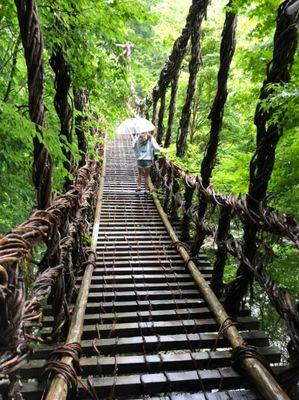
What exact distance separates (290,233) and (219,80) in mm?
2107

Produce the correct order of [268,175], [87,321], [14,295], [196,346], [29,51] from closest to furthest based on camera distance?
[14,295] → [29,51] → [268,175] → [196,346] → [87,321]

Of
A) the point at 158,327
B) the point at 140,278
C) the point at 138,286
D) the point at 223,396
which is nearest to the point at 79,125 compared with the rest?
the point at 140,278

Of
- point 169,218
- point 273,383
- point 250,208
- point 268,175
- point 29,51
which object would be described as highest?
point 29,51

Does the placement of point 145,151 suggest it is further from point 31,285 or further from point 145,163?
point 31,285

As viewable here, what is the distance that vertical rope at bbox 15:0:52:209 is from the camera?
6.48 feet

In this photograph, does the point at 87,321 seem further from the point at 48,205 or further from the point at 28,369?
the point at 48,205

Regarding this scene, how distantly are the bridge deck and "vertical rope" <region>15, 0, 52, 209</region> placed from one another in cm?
115

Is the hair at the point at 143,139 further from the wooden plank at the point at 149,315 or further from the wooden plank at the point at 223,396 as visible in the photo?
the wooden plank at the point at 223,396

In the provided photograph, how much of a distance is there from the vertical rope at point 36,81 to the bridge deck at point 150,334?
1.15 m

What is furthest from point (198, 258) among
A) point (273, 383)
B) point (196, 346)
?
point (273, 383)

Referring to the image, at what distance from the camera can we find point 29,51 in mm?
2002

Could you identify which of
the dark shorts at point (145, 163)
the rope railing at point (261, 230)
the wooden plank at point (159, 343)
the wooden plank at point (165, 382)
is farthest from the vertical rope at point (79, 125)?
the wooden plank at point (165, 382)

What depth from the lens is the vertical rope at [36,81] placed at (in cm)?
198

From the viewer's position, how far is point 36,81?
205cm
